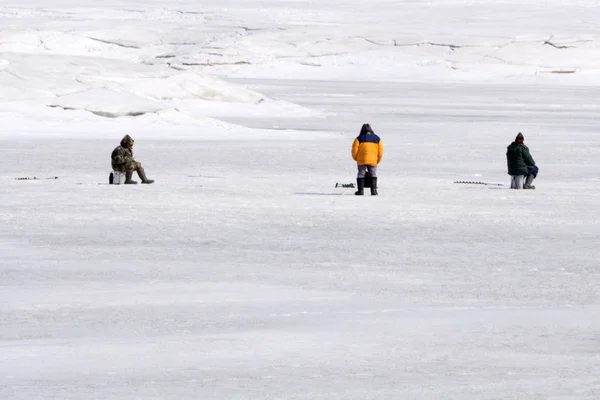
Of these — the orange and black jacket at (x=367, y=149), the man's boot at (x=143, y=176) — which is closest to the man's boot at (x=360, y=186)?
the orange and black jacket at (x=367, y=149)

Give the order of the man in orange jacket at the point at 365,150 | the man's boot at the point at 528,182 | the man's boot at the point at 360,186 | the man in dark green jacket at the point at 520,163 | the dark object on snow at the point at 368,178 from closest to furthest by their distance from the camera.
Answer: the man in orange jacket at the point at 365,150, the man's boot at the point at 360,186, the dark object on snow at the point at 368,178, the man in dark green jacket at the point at 520,163, the man's boot at the point at 528,182

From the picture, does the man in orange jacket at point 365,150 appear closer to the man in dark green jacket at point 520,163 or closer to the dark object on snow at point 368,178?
the dark object on snow at point 368,178

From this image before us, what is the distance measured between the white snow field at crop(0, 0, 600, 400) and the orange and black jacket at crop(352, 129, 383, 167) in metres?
0.41

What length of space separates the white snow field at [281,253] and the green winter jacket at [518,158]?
0.30m

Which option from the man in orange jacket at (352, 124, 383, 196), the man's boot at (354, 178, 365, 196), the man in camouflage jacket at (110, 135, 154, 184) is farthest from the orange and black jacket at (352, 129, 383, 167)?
the man in camouflage jacket at (110, 135, 154, 184)

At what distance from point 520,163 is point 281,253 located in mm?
5059

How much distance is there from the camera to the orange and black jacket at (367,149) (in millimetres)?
12406

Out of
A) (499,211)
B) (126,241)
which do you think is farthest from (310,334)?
(499,211)

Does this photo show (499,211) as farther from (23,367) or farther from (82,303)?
(23,367)

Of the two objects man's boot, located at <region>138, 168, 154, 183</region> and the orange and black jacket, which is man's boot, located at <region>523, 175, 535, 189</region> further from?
man's boot, located at <region>138, 168, 154, 183</region>

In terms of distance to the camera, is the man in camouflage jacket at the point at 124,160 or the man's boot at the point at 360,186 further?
the man in camouflage jacket at the point at 124,160

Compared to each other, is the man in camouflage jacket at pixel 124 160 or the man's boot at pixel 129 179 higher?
the man in camouflage jacket at pixel 124 160

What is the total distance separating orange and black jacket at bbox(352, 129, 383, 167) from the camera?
40.7 feet

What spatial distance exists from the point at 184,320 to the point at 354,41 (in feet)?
148
